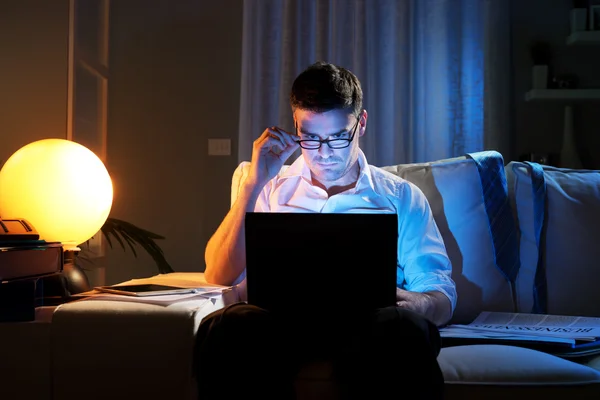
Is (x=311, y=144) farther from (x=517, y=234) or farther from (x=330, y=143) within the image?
(x=517, y=234)

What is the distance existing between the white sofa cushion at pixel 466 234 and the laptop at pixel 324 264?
67cm

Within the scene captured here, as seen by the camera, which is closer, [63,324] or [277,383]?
[277,383]

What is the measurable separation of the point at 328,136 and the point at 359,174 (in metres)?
0.22

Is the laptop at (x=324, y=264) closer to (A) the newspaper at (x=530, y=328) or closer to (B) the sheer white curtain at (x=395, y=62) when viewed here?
(A) the newspaper at (x=530, y=328)

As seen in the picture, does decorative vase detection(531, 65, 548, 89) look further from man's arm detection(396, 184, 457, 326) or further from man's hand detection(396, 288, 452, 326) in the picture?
man's hand detection(396, 288, 452, 326)

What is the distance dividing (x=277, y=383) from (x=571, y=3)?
288cm

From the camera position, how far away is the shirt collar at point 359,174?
176 centimetres

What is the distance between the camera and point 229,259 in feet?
5.40

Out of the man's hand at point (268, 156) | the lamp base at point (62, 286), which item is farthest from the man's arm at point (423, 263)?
the lamp base at point (62, 286)

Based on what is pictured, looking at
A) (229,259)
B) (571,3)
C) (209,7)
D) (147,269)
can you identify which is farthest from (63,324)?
(571,3)

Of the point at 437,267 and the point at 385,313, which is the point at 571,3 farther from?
the point at 385,313

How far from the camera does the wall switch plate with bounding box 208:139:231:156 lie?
10.9ft

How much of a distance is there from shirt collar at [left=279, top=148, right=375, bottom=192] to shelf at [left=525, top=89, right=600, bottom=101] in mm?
1689

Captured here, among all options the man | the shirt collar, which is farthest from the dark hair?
the shirt collar
